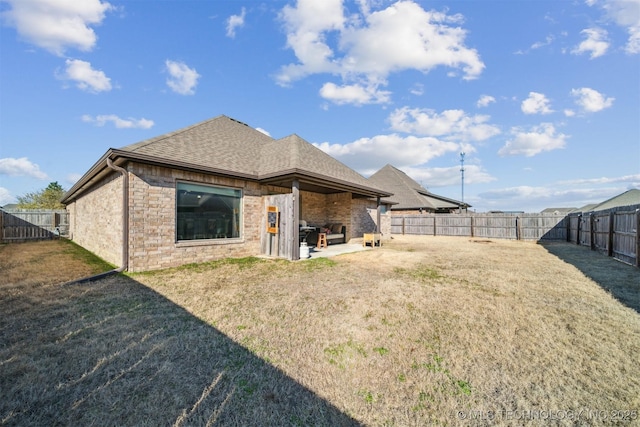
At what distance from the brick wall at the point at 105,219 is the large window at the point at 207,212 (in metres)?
1.52

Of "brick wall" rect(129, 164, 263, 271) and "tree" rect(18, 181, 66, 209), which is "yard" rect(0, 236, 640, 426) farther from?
"tree" rect(18, 181, 66, 209)

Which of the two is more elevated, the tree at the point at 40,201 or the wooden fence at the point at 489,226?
the tree at the point at 40,201

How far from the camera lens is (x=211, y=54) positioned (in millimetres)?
10562

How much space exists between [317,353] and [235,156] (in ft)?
25.6

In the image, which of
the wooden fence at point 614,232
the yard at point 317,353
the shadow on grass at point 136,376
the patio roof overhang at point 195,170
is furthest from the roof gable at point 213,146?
the wooden fence at point 614,232

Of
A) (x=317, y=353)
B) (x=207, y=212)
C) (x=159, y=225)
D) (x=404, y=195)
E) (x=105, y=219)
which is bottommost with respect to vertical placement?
(x=317, y=353)

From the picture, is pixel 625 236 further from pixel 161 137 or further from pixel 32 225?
pixel 32 225

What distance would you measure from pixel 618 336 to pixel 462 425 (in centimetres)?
306

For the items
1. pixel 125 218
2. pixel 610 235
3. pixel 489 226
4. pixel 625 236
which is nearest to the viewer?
pixel 125 218

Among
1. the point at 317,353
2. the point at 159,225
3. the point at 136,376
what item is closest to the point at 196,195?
the point at 159,225

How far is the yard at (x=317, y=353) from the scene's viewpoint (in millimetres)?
1978

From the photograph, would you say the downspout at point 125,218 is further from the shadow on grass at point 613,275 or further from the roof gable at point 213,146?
the shadow on grass at point 613,275

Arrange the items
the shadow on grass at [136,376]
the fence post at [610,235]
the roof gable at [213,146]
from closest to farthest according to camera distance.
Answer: the shadow on grass at [136,376] < the roof gable at [213,146] < the fence post at [610,235]

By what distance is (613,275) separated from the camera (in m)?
6.28
